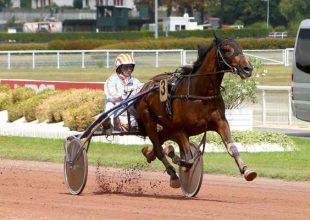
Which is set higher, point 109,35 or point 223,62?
point 223,62

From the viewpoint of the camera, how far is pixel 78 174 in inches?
458

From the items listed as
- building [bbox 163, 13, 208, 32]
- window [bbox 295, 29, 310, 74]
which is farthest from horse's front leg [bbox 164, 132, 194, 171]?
building [bbox 163, 13, 208, 32]

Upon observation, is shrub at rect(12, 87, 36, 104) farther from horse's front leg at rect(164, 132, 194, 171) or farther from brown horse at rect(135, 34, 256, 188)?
horse's front leg at rect(164, 132, 194, 171)

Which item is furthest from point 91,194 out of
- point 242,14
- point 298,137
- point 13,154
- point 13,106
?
point 242,14

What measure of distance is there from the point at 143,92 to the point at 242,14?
298ft

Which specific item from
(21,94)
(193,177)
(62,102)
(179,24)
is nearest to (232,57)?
(193,177)

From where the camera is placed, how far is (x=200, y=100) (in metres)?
10.6

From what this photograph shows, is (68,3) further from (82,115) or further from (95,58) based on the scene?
(82,115)

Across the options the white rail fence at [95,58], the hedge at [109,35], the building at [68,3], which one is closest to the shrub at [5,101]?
the white rail fence at [95,58]

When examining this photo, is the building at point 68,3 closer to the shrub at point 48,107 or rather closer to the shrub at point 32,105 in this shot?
the shrub at point 32,105

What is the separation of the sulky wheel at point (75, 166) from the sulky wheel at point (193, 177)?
3.81 ft

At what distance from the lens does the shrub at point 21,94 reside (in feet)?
74.7

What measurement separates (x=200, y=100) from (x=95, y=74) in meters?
32.8

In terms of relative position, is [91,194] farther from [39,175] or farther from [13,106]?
[13,106]
